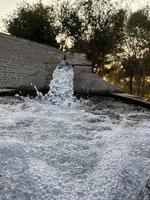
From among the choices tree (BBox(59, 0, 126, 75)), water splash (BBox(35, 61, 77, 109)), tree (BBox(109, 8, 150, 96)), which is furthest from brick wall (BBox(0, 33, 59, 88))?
tree (BBox(109, 8, 150, 96))

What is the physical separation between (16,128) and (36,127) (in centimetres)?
27

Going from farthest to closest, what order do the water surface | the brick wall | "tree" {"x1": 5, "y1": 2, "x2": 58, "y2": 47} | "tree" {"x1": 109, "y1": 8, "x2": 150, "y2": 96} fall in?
"tree" {"x1": 109, "y1": 8, "x2": 150, "y2": 96}
"tree" {"x1": 5, "y1": 2, "x2": 58, "y2": 47}
the brick wall
the water surface

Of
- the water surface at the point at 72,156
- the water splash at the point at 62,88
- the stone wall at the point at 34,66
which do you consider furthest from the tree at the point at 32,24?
the water surface at the point at 72,156

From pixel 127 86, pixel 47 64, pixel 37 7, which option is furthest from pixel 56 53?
pixel 127 86

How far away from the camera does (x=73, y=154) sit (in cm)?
407

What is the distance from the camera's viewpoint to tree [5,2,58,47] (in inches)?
512

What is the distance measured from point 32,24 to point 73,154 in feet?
31.0

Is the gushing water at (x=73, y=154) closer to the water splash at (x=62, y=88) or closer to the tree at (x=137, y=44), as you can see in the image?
Result: the water splash at (x=62, y=88)

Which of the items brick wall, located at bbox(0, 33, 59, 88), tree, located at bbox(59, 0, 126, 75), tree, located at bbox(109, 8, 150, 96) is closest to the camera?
brick wall, located at bbox(0, 33, 59, 88)

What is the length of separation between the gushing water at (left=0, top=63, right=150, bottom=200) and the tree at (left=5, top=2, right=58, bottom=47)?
625 cm

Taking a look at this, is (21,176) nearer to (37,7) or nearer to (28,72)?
(28,72)

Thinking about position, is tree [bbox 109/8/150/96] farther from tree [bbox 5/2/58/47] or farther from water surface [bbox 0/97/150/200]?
water surface [bbox 0/97/150/200]

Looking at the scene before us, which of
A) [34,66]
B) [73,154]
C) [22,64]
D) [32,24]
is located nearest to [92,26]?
[32,24]

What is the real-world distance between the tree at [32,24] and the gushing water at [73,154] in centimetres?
625
